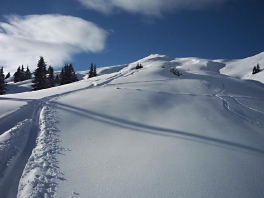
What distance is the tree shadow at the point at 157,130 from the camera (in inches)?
205

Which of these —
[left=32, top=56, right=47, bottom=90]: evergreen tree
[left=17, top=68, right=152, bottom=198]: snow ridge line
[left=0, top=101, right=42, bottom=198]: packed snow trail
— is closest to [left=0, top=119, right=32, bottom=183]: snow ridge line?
[left=0, top=101, right=42, bottom=198]: packed snow trail

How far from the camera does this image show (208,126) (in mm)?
6684

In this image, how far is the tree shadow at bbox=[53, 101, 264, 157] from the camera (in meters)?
5.20

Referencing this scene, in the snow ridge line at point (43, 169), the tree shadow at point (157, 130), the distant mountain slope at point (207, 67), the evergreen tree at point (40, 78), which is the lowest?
the snow ridge line at point (43, 169)

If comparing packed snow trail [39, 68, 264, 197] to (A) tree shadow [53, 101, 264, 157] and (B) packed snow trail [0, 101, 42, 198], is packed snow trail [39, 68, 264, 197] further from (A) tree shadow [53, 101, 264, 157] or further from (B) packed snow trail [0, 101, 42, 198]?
(B) packed snow trail [0, 101, 42, 198]

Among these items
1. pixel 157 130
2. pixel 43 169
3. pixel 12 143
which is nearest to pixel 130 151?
pixel 157 130

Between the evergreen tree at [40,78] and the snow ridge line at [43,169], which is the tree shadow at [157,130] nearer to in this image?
the snow ridge line at [43,169]

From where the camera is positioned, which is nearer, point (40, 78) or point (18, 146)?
point (18, 146)

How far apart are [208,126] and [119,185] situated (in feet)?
14.0

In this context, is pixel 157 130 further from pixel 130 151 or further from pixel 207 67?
pixel 207 67

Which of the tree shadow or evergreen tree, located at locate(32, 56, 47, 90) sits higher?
evergreen tree, located at locate(32, 56, 47, 90)

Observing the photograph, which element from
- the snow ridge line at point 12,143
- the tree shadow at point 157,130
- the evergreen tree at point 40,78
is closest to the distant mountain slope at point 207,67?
the evergreen tree at point 40,78

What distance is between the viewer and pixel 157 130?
20.8 ft

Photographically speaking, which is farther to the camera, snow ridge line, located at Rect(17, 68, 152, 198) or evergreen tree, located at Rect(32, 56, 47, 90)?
evergreen tree, located at Rect(32, 56, 47, 90)
